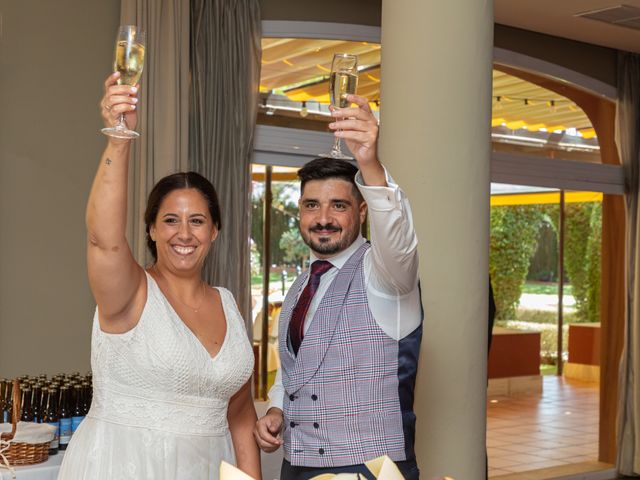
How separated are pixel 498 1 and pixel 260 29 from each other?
168 cm

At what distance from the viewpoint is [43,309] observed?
5.05 m

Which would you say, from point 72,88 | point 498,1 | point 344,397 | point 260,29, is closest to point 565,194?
point 498,1

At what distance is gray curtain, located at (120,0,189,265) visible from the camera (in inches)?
204

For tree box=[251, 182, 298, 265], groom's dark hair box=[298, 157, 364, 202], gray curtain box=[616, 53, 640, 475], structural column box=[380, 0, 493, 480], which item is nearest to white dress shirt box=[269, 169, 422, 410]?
groom's dark hair box=[298, 157, 364, 202]

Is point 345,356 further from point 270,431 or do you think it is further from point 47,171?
point 47,171

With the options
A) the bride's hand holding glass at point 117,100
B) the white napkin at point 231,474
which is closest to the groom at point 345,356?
the bride's hand holding glass at point 117,100

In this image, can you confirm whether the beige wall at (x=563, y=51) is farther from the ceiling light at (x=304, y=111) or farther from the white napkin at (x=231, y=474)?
the white napkin at (x=231, y=474)

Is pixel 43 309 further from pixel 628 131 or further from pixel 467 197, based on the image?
pixel 628 131

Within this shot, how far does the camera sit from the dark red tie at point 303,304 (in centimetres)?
260

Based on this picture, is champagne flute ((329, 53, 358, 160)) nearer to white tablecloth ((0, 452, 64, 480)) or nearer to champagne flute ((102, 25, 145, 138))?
champagne flute ((102, 25, 145, 138))

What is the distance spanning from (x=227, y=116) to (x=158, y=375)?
355 centimetres

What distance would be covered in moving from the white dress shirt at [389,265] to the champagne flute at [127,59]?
0.57 meters

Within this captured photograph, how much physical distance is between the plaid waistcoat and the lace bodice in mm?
251

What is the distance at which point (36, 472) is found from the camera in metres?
3.03
